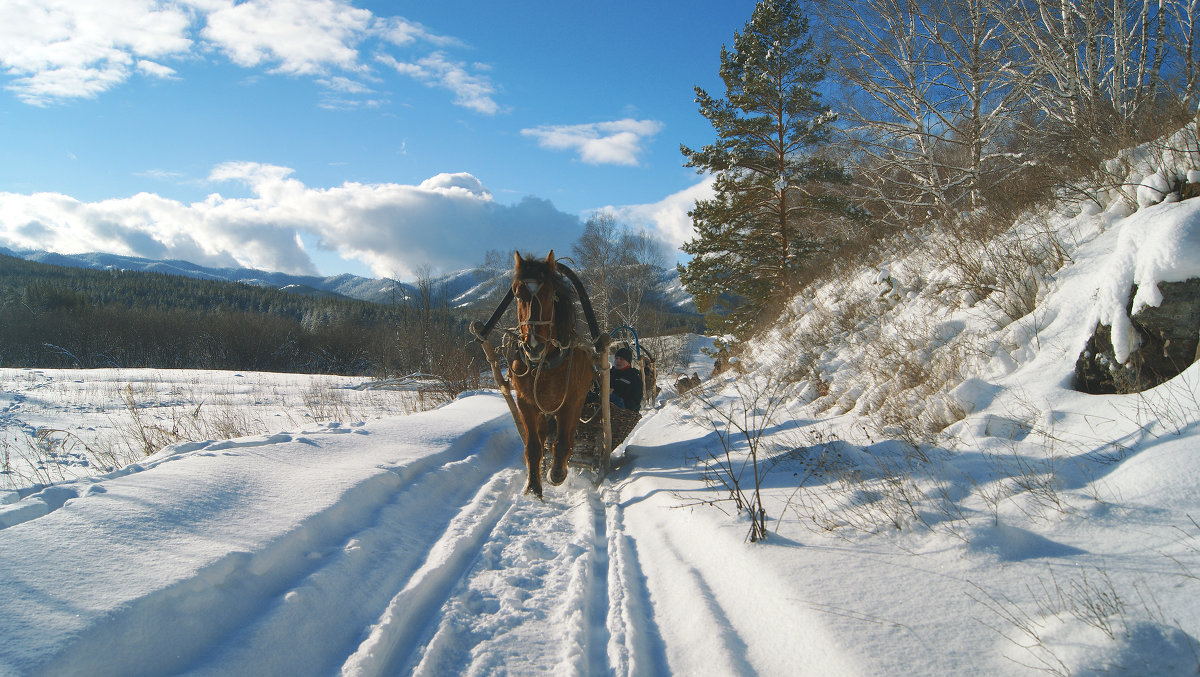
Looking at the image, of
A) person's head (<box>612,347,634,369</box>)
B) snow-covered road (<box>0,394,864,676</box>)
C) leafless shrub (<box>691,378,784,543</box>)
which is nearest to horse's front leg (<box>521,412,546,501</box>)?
snow-covered road (<box>0,394,864,676</box>)

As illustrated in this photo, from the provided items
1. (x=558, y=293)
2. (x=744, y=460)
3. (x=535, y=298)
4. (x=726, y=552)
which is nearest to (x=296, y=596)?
(x=726, y=552)

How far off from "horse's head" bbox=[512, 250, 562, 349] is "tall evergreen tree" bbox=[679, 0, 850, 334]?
1086 cm

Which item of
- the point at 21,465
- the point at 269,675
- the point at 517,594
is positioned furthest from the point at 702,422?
the point at 21,465

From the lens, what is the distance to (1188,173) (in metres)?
3.77

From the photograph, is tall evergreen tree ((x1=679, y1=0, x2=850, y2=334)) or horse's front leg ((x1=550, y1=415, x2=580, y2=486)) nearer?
horse's front leg ((x1=550, y1=415, x2=580, y2=486))

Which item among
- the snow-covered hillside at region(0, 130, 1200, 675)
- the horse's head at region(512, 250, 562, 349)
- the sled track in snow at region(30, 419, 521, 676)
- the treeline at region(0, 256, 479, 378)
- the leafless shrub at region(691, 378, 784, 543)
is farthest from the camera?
the treeline at region(0, 256, 479, 378)

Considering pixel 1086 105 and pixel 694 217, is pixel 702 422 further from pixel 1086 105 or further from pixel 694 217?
pixel 694 217

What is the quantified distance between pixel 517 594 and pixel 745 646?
1369 millimetres

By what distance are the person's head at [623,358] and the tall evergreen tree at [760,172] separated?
8326mm

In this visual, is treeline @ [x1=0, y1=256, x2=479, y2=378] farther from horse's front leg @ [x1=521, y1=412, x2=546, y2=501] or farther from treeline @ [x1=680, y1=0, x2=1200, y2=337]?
horse's front leg @ [x1=521, y1=412, x2=546, y2=501]

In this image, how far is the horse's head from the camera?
4.54 meters

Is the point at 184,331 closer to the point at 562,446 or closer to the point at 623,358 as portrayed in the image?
the point at 623,358

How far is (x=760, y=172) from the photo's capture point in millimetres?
14641

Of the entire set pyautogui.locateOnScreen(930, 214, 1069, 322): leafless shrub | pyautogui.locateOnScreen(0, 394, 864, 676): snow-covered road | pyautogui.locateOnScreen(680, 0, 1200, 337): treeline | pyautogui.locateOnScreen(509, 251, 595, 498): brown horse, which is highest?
pyautogui.locateOnScreen(680, 0, 1200, 337): treeline
